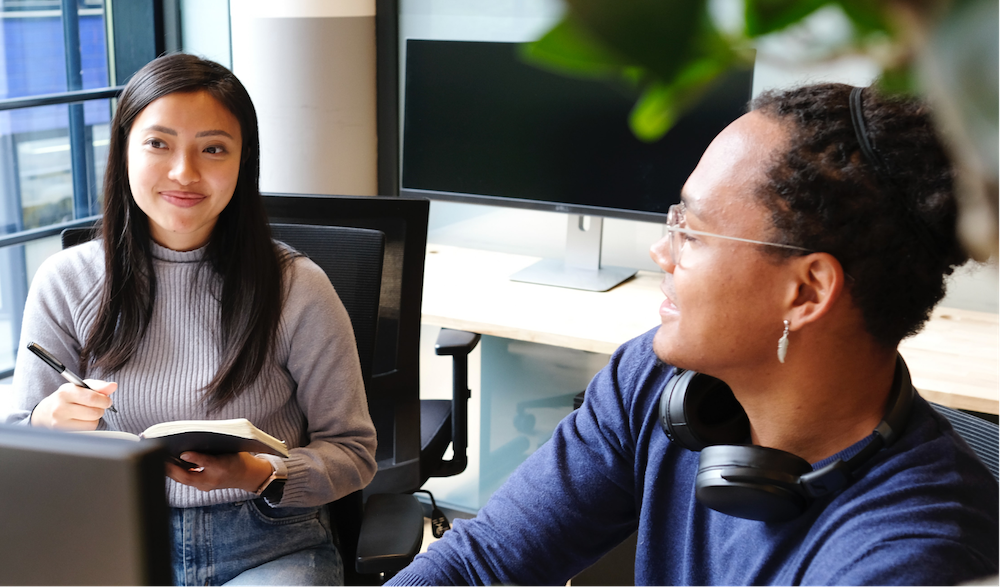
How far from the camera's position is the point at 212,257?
5.04 feet

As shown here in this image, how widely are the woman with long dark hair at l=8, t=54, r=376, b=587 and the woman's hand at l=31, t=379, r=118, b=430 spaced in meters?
0.07

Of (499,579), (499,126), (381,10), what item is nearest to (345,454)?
(499,579)

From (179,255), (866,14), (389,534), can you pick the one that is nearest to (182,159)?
(179,255)

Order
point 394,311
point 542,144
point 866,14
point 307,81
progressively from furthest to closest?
1. point 307,81
2. point 542,144
3. point 394,311
4. point 866,14

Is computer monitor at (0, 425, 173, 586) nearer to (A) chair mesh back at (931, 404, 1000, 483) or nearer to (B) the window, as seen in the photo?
(A) chair mesh back at (931, 404, 1000, 483)

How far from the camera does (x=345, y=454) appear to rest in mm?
1461

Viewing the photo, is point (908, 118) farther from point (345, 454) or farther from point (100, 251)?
point (100, 251)

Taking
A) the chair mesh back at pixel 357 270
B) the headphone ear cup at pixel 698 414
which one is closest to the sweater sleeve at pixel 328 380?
the chair mesh back at pixel 357 270

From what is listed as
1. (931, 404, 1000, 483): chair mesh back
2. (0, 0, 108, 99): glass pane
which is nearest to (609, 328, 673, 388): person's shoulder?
(931, 404, 1000, 483): chair mesh back

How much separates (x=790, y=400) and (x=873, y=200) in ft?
0.77

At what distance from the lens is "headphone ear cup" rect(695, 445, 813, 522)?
86 cm

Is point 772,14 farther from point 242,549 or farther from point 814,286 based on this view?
point 242,549

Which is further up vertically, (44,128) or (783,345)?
(44,128)

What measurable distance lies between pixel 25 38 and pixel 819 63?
323cm
